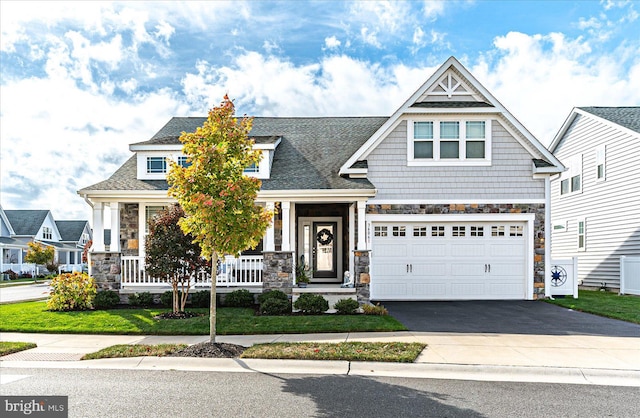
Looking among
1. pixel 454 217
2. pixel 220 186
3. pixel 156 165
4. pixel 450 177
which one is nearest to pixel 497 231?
pixel 454 217

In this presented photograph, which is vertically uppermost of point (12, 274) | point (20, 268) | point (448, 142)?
point (448, 142)

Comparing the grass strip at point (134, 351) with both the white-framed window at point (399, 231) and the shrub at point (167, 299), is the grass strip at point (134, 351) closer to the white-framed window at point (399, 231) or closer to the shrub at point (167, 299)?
the shrub at point (167, 299)

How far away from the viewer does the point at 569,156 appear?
23375 mm

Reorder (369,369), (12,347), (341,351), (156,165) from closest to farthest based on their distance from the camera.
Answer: (369,369) < (341,351) < (12,347) < (156,165)

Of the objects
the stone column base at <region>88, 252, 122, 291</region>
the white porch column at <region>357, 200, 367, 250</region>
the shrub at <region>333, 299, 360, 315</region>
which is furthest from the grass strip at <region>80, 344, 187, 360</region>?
the white porch column at <region>357, 200, 367, 250</region>

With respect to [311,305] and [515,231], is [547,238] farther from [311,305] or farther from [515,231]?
[311,305]

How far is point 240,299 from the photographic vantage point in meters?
14.0

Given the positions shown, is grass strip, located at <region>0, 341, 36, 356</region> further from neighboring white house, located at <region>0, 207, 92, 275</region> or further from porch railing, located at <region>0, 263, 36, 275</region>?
porch railing, located at <region>0, 263, 36, 275</region>

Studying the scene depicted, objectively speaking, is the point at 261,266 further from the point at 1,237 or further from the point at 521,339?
the point at 1,237

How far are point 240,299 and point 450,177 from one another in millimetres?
7665

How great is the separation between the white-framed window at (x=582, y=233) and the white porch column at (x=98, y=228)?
20.0 metres

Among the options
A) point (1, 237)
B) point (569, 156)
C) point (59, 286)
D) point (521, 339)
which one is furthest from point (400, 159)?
point (1, 237)

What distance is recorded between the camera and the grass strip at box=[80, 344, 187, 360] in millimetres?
8406

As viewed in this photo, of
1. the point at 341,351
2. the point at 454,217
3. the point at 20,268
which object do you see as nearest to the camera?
the point at 341,351
